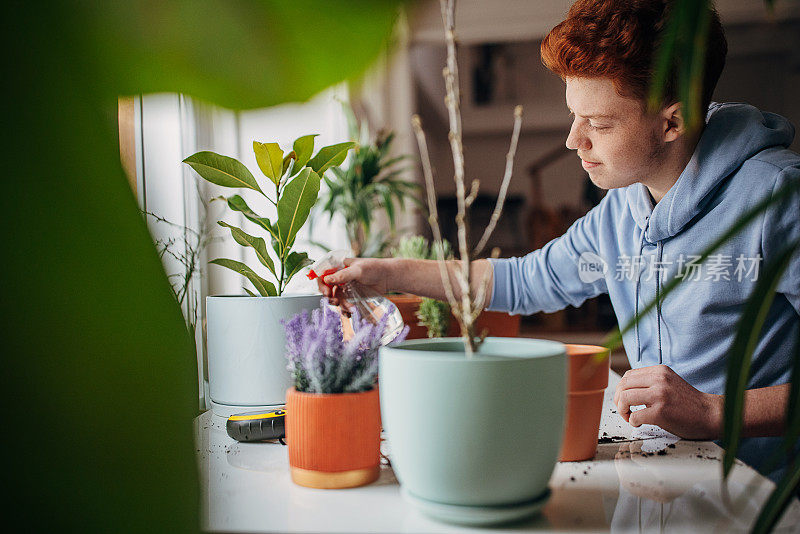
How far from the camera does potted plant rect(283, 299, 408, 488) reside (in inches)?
23.0

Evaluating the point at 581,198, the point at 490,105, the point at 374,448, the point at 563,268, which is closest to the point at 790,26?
the point at 581,198

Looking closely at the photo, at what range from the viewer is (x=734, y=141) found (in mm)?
1126

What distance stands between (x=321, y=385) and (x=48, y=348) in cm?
50

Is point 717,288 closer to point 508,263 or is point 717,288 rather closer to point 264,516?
point 508,263

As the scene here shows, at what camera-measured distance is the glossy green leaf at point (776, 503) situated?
379 millimetres

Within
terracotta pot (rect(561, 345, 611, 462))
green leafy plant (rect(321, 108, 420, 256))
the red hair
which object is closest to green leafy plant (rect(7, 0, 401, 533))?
terracotta pot (rect(561, 345, 611, 462))

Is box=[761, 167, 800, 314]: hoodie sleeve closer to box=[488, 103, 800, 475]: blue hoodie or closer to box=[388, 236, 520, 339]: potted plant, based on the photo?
box=[488, 103, 800, 475]: blue hoodie

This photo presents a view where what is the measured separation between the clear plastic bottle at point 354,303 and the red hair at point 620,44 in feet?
1.65

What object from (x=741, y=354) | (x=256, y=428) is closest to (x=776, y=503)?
(x=741, y=354)

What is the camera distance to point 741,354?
416mm

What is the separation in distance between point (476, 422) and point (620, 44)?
80 cm

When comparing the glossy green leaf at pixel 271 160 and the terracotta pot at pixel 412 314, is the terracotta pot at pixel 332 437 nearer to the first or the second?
the glossy green leaf at pixel 271 160

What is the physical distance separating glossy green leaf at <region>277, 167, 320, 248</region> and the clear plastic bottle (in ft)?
0.22

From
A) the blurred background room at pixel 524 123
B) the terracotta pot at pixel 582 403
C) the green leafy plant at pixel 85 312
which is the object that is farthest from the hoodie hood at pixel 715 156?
the blurred background room at pixel 524 123
